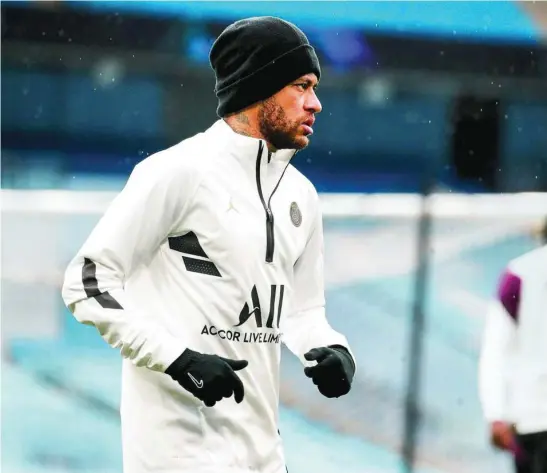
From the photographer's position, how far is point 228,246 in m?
1.72

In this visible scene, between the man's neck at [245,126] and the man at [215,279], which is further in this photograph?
the man's neck at [245,126]

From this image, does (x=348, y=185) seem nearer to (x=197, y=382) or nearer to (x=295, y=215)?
(x=295, y=215)

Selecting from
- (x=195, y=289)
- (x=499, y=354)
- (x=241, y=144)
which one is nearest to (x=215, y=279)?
(x=195, y=289)

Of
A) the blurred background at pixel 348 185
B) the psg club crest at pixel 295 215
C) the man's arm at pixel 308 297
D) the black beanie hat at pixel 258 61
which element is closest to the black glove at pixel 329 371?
the man's arm at pixel 308 297

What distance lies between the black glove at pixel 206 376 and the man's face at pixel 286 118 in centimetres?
43

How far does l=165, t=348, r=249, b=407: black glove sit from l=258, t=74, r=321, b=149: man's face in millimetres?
434

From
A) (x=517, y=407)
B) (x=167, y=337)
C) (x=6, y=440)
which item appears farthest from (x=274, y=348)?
(x=6, y=440)

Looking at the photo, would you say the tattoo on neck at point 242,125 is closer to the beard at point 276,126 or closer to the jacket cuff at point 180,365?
the beard at point 276,126

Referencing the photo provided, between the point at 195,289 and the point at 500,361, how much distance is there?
108 cm

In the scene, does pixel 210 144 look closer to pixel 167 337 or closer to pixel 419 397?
pixel 167 337

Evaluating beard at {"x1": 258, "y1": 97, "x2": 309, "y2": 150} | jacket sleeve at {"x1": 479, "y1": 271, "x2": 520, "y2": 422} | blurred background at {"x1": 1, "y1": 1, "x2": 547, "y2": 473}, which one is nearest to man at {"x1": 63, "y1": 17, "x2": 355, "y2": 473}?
beard at {"x1": 258, "y1": 97, "x2": 309, "y2": 150}

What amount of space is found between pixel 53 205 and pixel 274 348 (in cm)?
149

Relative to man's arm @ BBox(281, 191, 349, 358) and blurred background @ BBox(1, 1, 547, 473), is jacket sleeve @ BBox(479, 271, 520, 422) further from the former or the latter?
man's arm @ BBox(281, 191, 349, 358)

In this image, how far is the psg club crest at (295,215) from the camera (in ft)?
6.06
